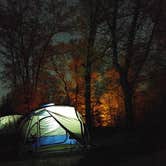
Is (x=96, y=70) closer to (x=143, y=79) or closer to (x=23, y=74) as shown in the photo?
(x=143, y=79)

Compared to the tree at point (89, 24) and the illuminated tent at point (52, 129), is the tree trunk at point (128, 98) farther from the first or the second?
the illuminated tent at point (52, 129)

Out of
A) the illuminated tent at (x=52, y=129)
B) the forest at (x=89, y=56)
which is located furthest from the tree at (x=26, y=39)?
the illuminated tent at (x=52, y=129)

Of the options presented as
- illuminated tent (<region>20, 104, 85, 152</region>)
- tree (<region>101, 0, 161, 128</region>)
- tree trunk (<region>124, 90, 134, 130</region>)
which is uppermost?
tree (<region>101, 0, 161, 128</region>)

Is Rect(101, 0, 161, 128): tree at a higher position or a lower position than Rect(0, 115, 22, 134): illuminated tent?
higher

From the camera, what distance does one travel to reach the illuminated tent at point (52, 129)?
581 inches

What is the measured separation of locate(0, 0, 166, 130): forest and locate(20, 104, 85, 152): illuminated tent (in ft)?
3.54

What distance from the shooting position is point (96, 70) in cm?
2447

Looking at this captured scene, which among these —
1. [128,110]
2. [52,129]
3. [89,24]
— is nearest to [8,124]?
[52,129]

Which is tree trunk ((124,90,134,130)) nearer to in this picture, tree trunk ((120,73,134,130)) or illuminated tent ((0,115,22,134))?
tree trunk ((120,73,134,130))

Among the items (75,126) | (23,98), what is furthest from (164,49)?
(23,98)

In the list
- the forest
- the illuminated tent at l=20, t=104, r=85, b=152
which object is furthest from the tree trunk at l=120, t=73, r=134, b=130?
the illuminated tent at l=20, t=104, r=85, b=152

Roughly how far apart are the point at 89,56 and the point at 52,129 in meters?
9.32

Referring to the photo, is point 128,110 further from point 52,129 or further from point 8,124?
point 52,129

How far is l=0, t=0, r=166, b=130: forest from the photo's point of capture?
2231 cm
